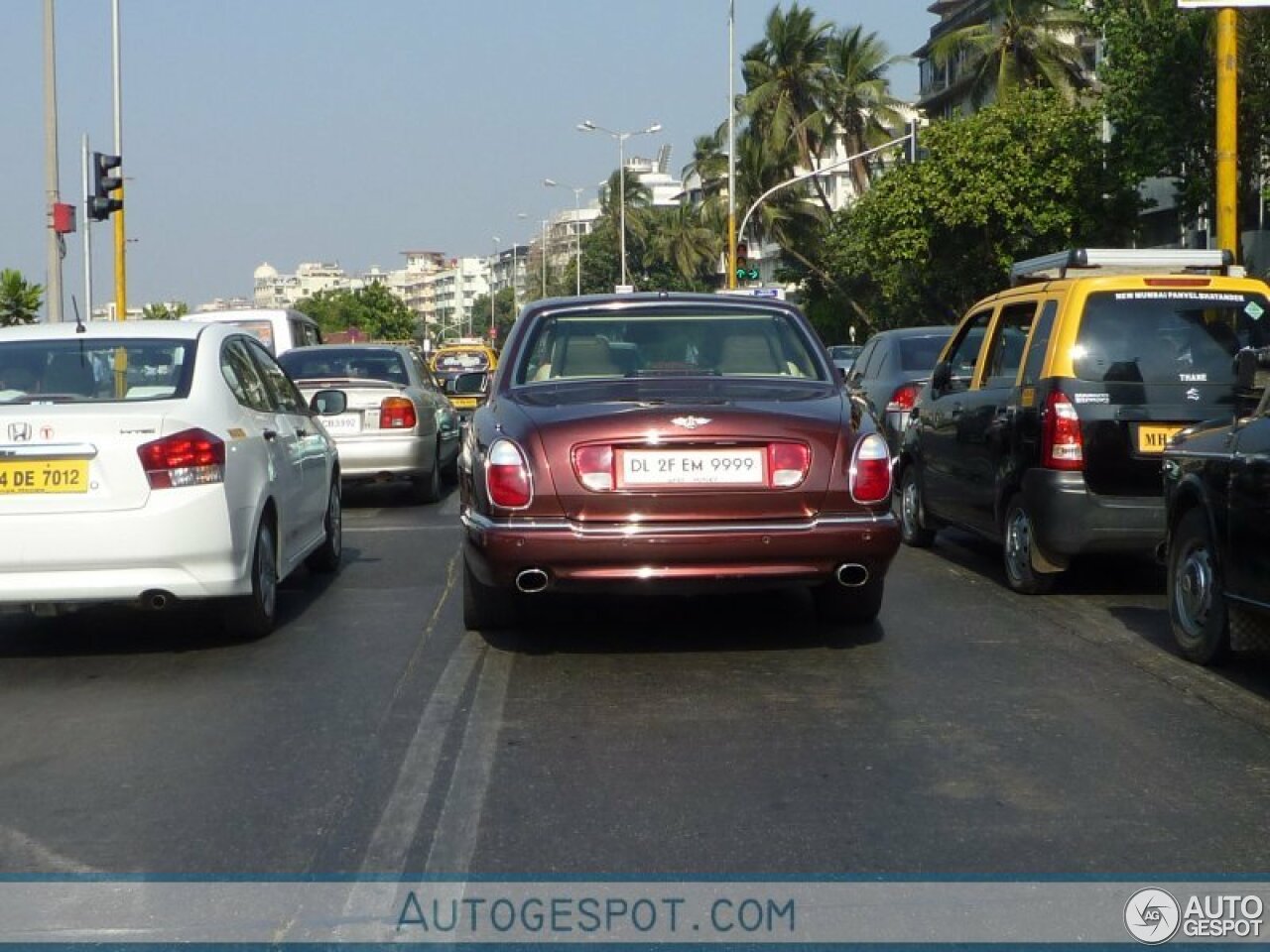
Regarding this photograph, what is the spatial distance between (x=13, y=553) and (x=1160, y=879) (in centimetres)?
496

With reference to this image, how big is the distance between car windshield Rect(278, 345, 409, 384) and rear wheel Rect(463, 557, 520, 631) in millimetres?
8800

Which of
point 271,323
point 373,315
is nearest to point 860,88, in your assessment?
point 271,323

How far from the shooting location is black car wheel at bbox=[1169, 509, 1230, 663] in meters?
7.15

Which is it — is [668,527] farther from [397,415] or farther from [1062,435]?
[397,415]

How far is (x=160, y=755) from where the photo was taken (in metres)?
5.93

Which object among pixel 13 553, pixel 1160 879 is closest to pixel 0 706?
pixel 13 553

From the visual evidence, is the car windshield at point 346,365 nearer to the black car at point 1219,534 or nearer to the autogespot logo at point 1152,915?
the black car at point 1219,534

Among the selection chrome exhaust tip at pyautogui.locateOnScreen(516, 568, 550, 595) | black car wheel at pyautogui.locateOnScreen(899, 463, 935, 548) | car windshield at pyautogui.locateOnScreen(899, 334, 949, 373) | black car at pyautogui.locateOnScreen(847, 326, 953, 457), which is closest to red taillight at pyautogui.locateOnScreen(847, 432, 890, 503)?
chrome exhaust tip at pyautogui.locateOnScreen(516, 568, 550, 595)

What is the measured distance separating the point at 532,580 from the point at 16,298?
2599cm

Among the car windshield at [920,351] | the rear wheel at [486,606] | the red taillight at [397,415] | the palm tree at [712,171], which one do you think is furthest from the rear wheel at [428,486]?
the palm tree at [712,171]

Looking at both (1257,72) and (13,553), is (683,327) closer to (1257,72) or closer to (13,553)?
(13,553)

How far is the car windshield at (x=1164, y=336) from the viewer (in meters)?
9.09

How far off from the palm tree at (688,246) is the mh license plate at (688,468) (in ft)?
288

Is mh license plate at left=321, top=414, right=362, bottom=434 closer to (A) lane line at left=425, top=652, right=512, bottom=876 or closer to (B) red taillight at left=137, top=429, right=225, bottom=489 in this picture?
(B) red taillight at left=137, top=429, right=225, bottom=489
